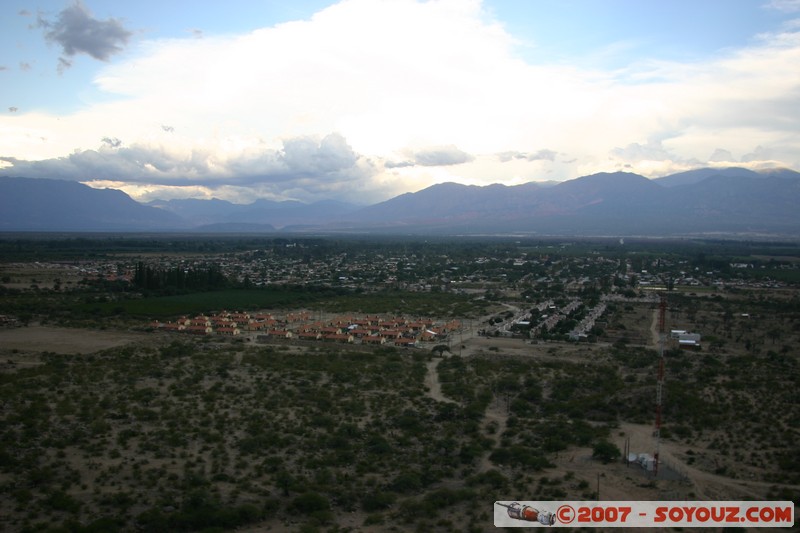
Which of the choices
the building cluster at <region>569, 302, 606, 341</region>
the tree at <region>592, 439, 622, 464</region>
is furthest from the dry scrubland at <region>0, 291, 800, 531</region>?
the building cluster at <region>569, 302, 606, 341</region>

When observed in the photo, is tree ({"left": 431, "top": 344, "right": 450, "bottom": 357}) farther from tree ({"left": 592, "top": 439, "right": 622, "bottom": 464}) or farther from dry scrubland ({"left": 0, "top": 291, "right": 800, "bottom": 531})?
tree ({"left": 592, "top": 439, "right": 622, "bottom": 464})

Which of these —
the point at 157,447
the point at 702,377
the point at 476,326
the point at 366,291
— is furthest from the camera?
the point at 366,291

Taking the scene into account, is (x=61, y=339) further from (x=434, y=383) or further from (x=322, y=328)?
(x=434, y=383)

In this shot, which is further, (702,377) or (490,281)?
(490,281)

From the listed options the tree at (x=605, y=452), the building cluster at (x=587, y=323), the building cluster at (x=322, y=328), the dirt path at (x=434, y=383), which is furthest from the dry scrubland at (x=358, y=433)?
the building cluster at (x=587, y=323)

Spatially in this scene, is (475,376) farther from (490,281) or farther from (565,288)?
(490,281)

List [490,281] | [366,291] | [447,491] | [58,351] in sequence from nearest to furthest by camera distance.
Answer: [447,491], [58,351], [366,291], [490,281]

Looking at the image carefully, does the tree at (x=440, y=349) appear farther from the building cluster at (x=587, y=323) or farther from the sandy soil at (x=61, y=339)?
the sandy soil at (x=61, y=339)

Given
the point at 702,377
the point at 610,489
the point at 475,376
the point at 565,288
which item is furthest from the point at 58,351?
the point at 565,288
